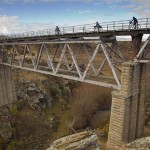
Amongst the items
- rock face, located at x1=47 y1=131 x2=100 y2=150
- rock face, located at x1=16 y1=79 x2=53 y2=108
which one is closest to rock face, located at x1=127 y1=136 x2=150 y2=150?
rock face, located at x1=47 y1=131 x2=100 y2=150

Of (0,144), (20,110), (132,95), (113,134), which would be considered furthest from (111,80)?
(20,110)

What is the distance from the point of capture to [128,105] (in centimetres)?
2159

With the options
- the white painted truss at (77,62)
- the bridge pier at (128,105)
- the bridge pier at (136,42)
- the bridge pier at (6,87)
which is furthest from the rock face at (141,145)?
the bridge pier at (6,87)

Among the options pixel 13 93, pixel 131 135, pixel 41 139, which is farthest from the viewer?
pixel 13 93

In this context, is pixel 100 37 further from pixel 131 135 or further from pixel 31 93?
pixel 31 93

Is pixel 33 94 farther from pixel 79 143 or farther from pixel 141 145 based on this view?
pixel 79 143

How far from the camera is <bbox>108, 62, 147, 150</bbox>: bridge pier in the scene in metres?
20.8

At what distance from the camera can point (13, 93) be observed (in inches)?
1682

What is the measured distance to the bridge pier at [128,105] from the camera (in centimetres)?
2084

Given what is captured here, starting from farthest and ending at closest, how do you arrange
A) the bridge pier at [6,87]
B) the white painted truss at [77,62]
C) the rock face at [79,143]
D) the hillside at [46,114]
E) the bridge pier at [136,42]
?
the bridge pier at [6,87]
the hillside at [46,114]
the white painted truss at [77,62]
the bridge pier at [136,42]
the rock face at [79,143]

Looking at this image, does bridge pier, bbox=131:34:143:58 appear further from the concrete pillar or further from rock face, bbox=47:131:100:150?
the concrete pillar

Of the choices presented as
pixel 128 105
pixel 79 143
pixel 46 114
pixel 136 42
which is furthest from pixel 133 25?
pixel 46 114

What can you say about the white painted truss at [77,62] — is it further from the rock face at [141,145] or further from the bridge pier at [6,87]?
the rock face at [141,145]

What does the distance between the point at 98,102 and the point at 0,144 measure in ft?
53.7
